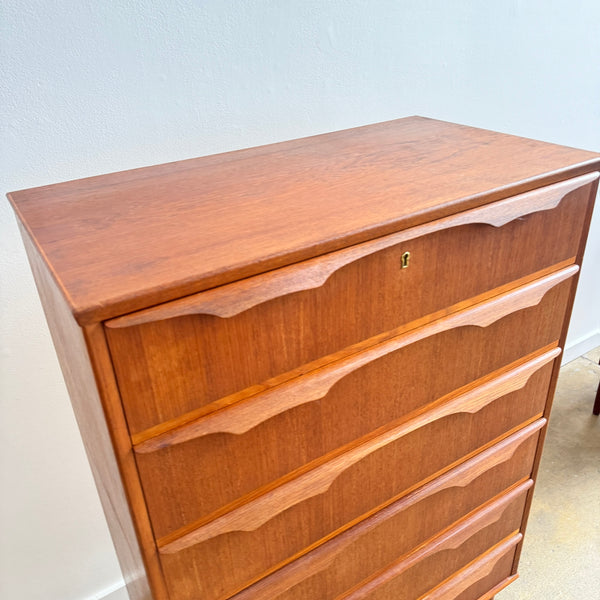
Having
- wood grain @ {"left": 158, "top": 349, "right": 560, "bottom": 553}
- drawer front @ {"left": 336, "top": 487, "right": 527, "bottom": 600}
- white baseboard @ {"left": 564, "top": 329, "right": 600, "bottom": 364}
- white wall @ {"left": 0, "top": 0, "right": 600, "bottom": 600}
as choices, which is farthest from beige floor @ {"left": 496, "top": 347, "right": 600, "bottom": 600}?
white wall @ {"left": 0, "top": 0, "right": 600, "bottom": 600}

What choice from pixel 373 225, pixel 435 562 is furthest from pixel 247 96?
pixel 435 562

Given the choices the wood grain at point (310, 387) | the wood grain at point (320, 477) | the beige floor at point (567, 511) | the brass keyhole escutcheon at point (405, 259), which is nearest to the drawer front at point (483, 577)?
the beige floor at point (567, 511)

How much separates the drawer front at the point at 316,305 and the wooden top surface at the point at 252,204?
0.8 inches

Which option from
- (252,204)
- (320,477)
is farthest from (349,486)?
(252,204)

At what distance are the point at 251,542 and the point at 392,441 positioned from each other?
26cm

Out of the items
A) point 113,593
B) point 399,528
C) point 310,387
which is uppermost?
point 310,387

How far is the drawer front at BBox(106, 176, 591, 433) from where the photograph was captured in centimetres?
59

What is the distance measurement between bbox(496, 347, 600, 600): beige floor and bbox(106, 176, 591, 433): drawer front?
3.21 feet

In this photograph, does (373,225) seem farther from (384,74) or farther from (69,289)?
(384,74)

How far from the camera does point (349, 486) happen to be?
2.79 feet

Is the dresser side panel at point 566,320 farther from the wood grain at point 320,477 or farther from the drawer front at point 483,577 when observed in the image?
the wood grain at point 320,477

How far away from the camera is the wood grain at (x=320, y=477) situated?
715 mm

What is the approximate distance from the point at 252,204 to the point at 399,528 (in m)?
0.61

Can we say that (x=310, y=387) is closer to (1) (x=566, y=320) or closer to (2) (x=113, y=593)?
(1) (x=566, y=320)
